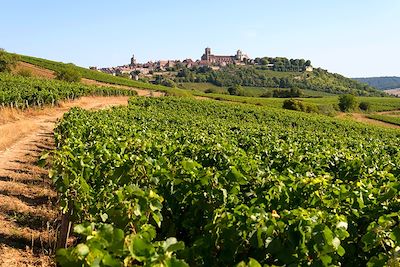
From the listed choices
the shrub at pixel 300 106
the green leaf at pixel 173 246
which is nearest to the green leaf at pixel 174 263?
the green leaf at pixel 173 246

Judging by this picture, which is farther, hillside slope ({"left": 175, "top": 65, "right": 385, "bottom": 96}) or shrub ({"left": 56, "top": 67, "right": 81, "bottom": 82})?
hillside slope ({"left": 175, "top": 65, "right": 385, "bottom": 96})

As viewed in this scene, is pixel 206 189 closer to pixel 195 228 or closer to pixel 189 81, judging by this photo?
pixel 195 228

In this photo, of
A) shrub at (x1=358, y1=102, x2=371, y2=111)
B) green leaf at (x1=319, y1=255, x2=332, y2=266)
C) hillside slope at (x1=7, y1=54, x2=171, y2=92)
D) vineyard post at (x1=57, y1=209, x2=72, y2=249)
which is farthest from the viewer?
shrub at (x1=358, y1=102, x2=371, y2=111)

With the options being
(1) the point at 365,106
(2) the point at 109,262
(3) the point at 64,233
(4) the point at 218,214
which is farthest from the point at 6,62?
(2) the point at 109,262

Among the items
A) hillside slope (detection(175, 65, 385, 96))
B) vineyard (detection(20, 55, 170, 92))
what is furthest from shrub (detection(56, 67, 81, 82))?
hillside slope (detection(175, 65, 385, 96))

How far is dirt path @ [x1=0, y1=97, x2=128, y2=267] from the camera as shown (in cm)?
733

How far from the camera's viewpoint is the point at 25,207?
32.2ft

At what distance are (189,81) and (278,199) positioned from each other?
544 feet

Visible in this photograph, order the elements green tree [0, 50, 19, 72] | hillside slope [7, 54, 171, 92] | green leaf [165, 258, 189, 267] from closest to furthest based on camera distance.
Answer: green leaf [165, 258, 189, 267], green tree [0, 50, 19, 72], hillside slope [7, 54, 171, 92]

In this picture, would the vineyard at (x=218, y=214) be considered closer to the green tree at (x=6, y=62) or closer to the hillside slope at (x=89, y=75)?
the green tree at (x=6, y=62)

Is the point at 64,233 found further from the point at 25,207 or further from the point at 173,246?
the point at 173,246

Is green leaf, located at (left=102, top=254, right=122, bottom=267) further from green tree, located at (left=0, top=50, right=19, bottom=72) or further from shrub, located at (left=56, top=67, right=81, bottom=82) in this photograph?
green tree, located at (left=0, top=50, right=19, bottom=72)

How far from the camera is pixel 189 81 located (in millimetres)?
169625

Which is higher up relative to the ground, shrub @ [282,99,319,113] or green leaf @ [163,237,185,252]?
green leaf @ [163,237,185,252]
